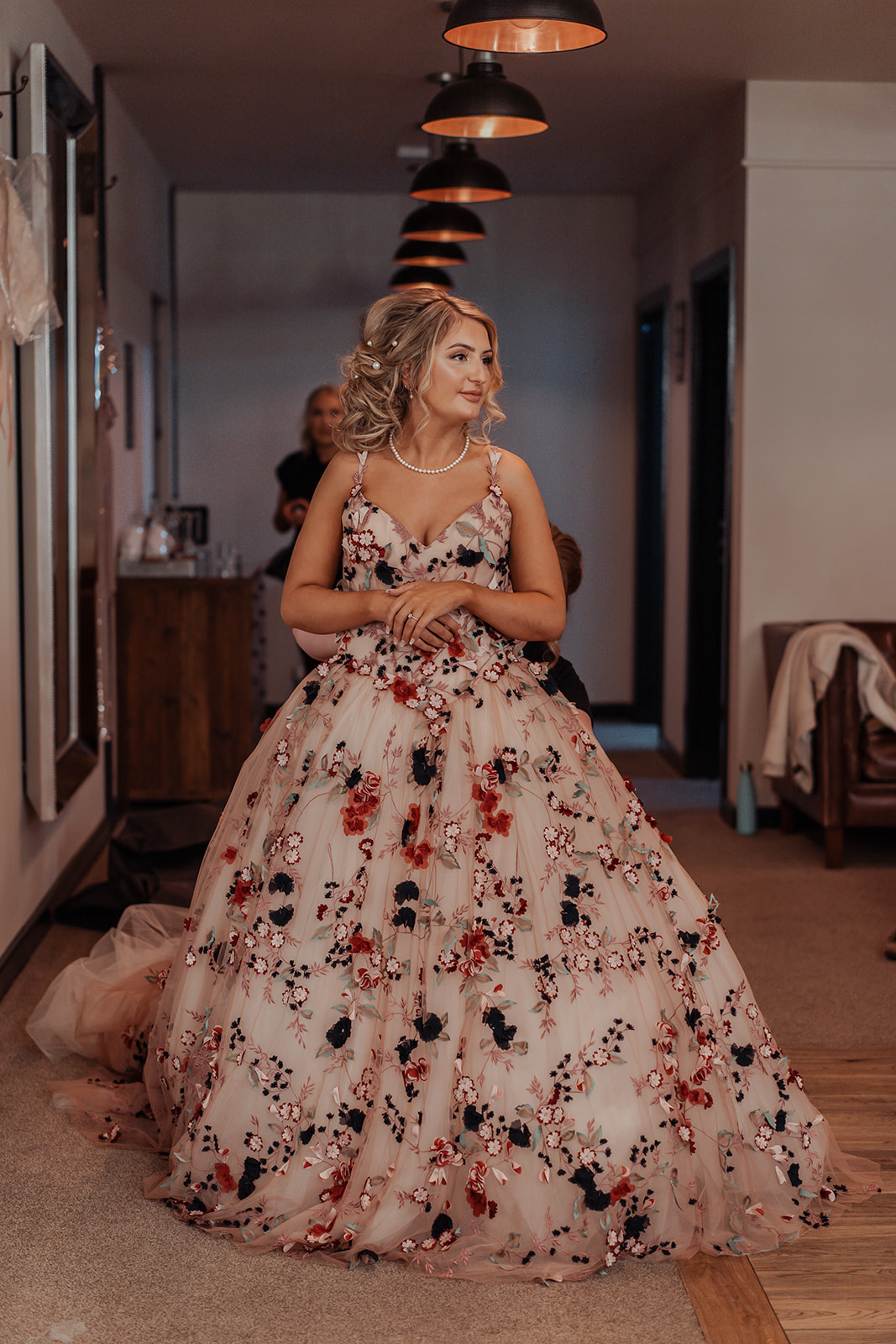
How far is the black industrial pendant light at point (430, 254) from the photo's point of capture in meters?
6.04

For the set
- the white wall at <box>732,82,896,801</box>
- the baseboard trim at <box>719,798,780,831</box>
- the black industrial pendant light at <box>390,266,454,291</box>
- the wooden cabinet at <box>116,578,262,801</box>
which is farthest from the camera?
the black industrial pendant light at <box>390,266,454,291</box>

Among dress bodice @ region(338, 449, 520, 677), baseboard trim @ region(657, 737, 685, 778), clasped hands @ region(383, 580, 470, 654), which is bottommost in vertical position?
baseboard trim @ region(657, 737, 685, 778)

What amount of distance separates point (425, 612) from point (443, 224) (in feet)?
10.4

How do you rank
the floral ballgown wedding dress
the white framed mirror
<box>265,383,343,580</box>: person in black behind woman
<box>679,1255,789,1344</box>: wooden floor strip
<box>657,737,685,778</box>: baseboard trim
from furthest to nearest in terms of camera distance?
<box>657,737,685,778</box>: baseboard trim → <box>265,383,343,580</box>: person in black behind woman → the white framed mirror → the floral ballgown wedding dress → <box>679,1255,789,1344</box>: wooden floor strip

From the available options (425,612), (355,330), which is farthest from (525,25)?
(355,330)

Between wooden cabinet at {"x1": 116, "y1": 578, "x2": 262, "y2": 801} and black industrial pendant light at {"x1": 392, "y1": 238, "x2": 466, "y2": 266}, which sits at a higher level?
black industrial pendant light at {"x1": 392, "y1": 238, "x2": 466, "y2": 266}

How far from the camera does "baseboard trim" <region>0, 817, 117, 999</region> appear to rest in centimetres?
362

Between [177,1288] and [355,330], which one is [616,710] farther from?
[177,1288]

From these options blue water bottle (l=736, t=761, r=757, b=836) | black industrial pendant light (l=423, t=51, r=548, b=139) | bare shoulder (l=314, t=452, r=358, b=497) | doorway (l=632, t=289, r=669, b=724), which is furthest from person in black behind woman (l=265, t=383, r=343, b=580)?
doorway (l=632, t=289, r=669, b=724)

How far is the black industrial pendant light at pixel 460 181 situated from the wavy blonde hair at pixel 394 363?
7.28 ft

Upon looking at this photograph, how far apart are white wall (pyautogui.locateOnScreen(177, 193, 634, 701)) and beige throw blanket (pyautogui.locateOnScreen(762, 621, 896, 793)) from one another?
3039mm

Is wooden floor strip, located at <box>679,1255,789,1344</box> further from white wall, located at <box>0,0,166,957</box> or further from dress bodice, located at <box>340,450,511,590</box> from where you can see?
white wall, located at <box>0,0,166,957</box>

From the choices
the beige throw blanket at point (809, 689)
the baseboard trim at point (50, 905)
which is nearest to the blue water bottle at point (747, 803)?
the beige throw blanket at point (809, 689)

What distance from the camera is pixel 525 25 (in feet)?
8.80
